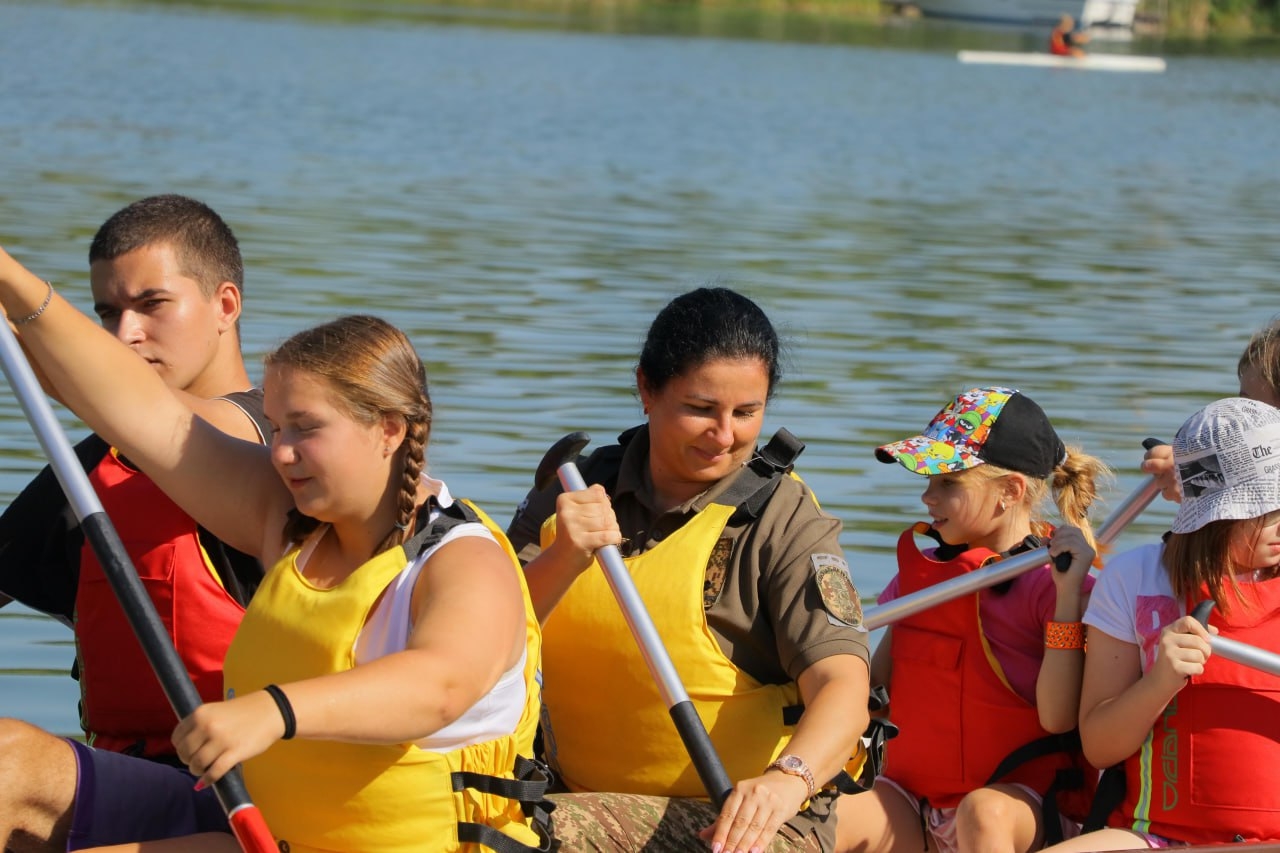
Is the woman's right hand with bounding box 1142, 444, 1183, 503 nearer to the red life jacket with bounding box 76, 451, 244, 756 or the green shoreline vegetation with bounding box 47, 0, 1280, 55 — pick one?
the red life jacket with bounding box 76, 451, 244, 756

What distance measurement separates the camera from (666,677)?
3150mm

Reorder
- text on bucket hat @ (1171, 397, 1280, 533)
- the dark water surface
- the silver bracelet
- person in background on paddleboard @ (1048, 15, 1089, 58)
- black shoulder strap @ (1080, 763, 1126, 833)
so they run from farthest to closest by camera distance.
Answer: person in background on paddleboard @ (1048, 15, 1089, 58), the dark water surface, black shoulder strap @ (1080, 763, 1126, 833), text on bucket hat @ (1171, 397, 1280, 533), the silver bracelet

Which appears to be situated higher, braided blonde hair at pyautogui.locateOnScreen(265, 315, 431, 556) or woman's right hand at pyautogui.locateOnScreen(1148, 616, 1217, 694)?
braided blonde hair at pyautogui.locateOnScreen(265, 315, 431, 556)

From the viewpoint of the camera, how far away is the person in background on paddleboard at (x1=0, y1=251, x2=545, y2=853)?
9.00 feet

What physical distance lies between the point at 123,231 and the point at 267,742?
4.58 feet

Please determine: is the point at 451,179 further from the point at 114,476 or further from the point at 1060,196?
the point at 114,476

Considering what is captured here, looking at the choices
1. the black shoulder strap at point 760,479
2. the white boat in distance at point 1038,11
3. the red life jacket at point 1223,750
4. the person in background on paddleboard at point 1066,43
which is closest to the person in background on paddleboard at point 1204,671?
the red life jacket at point 1223,750

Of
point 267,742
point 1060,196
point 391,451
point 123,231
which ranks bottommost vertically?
point 1060,196

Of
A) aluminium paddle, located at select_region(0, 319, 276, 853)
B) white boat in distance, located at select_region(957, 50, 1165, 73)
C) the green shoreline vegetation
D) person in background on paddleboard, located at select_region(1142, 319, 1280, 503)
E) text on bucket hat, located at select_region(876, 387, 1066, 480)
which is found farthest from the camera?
the green shoreline vegetation

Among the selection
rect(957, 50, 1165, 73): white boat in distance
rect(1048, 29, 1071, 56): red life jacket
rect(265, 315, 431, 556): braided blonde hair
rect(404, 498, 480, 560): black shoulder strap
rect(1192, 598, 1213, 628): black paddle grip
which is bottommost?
rect(957, 50, 1165, 73): white boat in distance

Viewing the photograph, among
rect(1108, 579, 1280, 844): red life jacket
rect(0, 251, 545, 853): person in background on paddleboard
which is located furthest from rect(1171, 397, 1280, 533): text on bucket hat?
rect(0, 251, 545, 853): person in background on paddleboard

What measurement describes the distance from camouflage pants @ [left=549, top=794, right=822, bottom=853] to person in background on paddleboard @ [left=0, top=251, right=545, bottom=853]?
197mm

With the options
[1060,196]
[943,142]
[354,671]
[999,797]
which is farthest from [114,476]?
[943,142]

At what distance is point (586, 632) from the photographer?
135 inches
